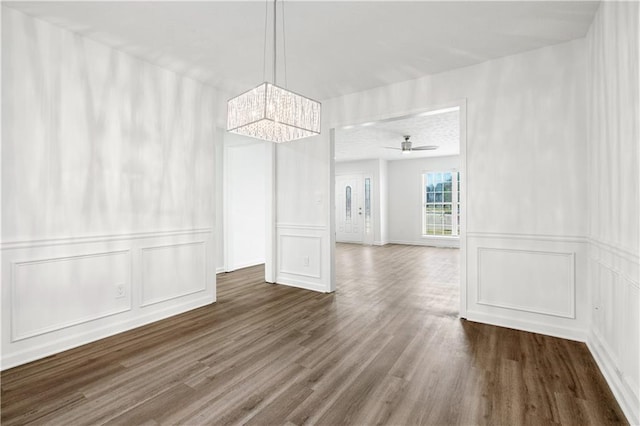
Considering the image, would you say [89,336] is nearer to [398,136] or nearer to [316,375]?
[316,375]

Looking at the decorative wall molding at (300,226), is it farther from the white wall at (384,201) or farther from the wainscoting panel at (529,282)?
the white wall at (384,201)

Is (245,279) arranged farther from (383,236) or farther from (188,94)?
(383,236)

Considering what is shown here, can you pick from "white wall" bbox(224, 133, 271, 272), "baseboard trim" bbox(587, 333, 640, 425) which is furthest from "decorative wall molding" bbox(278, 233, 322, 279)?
"baseboard trim" bbox(587, 333, 640, 425)

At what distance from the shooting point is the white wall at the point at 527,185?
2871 mm

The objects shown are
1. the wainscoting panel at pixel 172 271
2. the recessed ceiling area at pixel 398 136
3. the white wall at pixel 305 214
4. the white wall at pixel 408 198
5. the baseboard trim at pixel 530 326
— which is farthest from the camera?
the white wall at pixel 408 198

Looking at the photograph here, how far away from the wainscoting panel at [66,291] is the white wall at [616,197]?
150 inches

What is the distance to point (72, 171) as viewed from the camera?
2.75 m

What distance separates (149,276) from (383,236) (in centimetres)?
734

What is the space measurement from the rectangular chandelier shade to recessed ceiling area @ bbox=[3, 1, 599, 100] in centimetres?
68

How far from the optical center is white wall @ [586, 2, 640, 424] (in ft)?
5.75

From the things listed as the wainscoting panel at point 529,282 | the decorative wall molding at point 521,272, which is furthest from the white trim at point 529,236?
the decorative wall molding at point 521,272

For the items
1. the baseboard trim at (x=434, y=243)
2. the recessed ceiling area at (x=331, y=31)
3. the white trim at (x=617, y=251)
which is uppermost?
the recessed ceiling area at (x=331, y=31)

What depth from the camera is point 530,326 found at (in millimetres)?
3033

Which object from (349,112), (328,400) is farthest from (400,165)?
(328,400)
